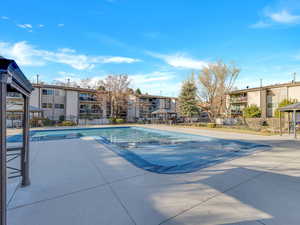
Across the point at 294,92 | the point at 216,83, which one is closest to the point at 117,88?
the point at 216,83

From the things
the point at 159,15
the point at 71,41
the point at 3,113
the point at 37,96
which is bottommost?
the point at 3,113

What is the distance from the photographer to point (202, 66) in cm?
2258

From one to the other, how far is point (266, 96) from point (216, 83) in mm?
9515

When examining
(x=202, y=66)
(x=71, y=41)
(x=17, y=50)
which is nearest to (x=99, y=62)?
(x=71, y=41)

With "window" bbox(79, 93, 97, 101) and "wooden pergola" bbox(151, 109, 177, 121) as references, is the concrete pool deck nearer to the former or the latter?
"wooden pergola" bbox(151, 109, 177, 121)

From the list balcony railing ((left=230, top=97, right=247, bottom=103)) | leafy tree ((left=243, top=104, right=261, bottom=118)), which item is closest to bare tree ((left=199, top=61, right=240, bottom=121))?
leafy tree ((left=243, top=104, right=261, bottom=118))

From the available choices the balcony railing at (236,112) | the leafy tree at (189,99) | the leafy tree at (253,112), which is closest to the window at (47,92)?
the leafy tree at (189,99)

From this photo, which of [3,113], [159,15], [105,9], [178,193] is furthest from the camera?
[159,15]

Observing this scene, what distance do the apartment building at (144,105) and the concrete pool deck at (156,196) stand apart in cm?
2444

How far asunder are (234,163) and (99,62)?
2089cm

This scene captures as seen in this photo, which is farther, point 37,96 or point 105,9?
point 37,96

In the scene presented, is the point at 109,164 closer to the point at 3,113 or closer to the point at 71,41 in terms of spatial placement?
the point at 3,113

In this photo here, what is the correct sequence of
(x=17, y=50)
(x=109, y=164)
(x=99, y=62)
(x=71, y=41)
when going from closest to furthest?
1. (x=109, y=164)
2. (x=17, y=50)
3. (x=71, y=41)
4. (x=99, y=62)

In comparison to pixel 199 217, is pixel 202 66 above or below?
above
